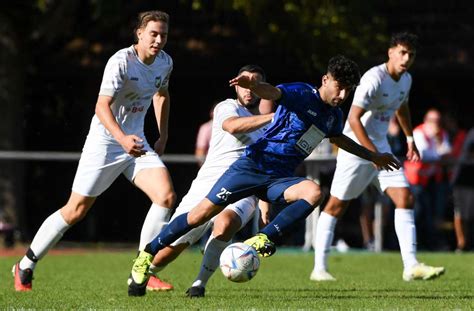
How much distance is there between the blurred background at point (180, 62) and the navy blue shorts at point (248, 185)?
8.36m

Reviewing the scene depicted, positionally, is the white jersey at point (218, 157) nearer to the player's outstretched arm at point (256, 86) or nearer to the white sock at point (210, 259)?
the white sock at point (210, 259)

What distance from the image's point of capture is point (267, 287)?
455 inches

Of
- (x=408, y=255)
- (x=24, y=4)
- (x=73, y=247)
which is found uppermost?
(x=24, y=4)

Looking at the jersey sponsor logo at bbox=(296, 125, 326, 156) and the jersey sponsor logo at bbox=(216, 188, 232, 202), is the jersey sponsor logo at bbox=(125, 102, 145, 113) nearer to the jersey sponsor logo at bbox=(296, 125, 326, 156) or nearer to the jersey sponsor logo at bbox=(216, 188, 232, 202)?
the jersey sponsor logo at bbox=(216, 188, 232, 202)

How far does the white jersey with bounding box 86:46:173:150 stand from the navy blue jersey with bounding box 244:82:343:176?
1248 millimetres

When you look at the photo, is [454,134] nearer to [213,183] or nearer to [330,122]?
[213,183]

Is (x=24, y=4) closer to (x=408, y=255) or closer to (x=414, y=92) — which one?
(x=414, y=92)

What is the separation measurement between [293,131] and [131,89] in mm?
1619

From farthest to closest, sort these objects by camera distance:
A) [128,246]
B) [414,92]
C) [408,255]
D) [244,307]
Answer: [414,92] → [128,246] → [408,255] → [244,307]

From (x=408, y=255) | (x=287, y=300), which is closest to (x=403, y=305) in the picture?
(x=287, y=300)

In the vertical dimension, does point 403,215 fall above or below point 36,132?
above

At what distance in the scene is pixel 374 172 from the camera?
12500 mm

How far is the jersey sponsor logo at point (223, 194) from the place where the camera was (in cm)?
963

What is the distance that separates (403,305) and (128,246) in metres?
10.2
